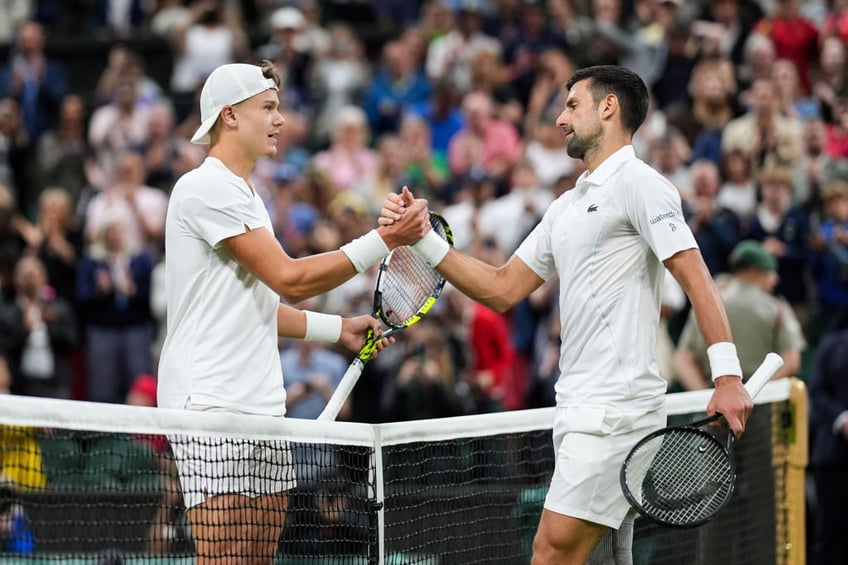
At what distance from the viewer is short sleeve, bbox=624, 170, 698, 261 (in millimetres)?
5473

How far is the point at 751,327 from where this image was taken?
1010cm

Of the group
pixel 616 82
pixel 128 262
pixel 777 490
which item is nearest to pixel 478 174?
pixel 128 262

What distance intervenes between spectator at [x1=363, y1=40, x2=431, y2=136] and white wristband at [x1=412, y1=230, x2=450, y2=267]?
9.79 m

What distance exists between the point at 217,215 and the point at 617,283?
4.89 feet

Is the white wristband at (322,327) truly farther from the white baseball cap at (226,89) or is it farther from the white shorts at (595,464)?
the white shorts at (595,464)

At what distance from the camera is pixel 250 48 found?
1756 cm

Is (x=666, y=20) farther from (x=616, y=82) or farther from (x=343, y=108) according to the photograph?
(x=616, y=82)

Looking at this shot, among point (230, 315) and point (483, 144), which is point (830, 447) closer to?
point (483, 144)

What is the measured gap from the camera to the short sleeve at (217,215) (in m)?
5.50

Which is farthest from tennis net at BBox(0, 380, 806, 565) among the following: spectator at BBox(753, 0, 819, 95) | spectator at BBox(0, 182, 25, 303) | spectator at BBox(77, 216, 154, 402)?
spectator at BBox(753, 0, 819, 95)

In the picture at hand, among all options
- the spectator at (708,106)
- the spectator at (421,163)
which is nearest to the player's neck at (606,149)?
the spectator at (708,106)

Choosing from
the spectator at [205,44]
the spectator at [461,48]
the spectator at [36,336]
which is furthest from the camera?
the spectator at [205,44]

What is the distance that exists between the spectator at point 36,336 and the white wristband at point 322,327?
7.11 metres

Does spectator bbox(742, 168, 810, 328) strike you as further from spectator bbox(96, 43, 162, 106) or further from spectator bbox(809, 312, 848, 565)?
spectator bbox(96, 43, 162, 106)
